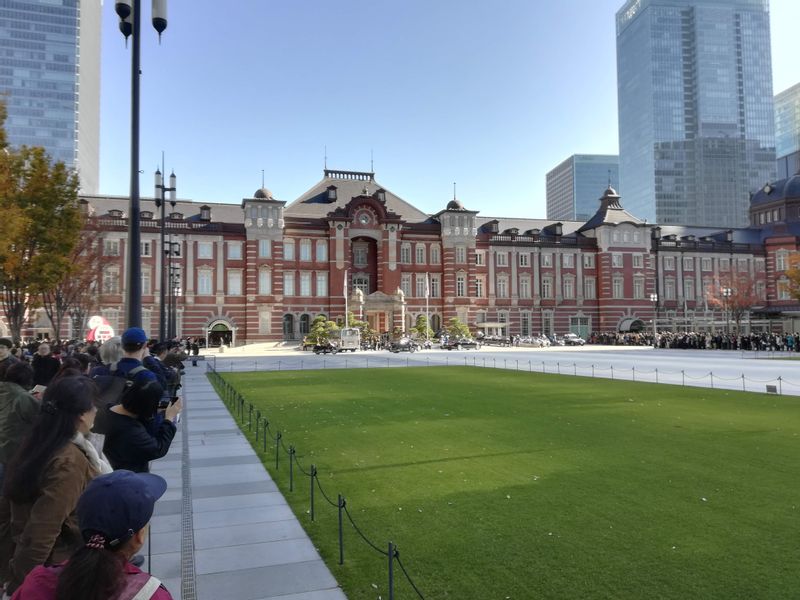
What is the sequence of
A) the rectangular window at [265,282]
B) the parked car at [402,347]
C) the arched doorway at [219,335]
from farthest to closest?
the rectangular window at [265,282]
the arched doorway at [219,335]
the parked car at [402,347]

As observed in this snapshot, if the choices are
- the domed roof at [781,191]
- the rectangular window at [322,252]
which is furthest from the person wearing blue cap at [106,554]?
the domed roof at [781,191]

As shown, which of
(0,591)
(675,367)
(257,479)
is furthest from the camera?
(675,367)

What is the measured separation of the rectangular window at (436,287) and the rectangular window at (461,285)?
79.2 inches

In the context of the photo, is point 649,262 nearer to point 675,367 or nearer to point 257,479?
point 675,367

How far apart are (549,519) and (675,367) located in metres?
25.3

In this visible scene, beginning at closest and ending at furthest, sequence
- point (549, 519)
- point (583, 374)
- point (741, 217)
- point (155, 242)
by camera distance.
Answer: point (549, 519)
point (583, 374)
point (155, 242)
point (741, 217)

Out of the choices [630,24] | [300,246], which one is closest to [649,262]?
[300,246]

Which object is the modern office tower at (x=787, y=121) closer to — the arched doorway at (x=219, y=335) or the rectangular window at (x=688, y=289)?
the rectangular window at (x=688, y=289)

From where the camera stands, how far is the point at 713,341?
51.9 metres

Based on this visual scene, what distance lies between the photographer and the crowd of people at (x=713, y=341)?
47.1 meters

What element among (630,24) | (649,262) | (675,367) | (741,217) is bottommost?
(675,367)

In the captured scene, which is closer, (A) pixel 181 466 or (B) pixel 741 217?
(A) pixel 181 466

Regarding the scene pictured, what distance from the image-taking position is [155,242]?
54.7 metres

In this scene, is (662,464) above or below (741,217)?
below
